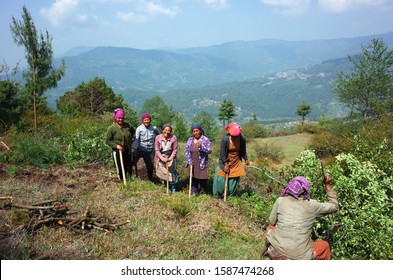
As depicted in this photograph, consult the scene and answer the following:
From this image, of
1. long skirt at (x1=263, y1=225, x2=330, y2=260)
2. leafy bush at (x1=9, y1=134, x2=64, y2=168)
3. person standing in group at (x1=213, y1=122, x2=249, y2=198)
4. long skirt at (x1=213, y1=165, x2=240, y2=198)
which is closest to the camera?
long skirt at (x1=263, y1=225, x2=330, y2=260)

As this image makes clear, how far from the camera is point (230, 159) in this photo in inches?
247

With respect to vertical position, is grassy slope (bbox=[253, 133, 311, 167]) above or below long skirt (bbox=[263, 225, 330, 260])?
below

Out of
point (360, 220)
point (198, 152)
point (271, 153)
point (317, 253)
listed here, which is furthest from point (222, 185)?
point (271, 153)

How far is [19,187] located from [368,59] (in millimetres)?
28226

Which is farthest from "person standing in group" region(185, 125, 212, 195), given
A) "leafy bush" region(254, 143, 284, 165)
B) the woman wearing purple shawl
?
"leafy bush" region(254, 143, 284, 165)

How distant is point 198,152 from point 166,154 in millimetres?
719

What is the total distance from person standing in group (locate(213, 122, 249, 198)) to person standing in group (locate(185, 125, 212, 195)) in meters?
0.37

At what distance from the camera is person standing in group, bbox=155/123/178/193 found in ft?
21.0

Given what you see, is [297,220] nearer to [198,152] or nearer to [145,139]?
[198,152]

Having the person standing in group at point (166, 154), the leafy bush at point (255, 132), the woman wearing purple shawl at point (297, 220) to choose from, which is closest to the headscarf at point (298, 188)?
the woman wearing purple shawl at point (297, 220)

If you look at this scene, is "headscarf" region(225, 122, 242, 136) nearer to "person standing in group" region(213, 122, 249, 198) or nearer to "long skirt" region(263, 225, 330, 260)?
"person standing in group" region(213, 122, 249, 198)

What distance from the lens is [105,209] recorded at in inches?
197
